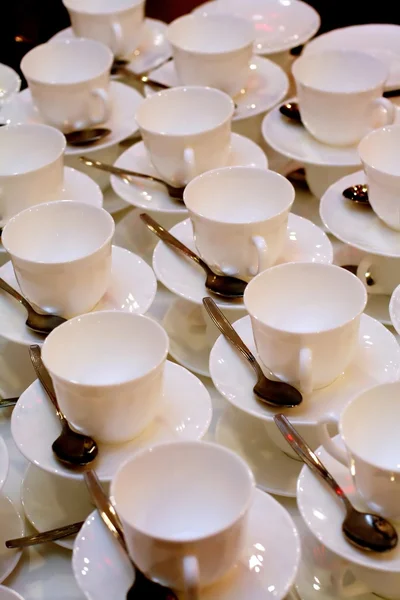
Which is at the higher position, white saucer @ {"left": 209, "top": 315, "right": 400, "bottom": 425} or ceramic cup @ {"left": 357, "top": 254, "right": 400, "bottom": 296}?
white saucer @ {"left": 209, "top": 315, "right": 400, "bottom": 425}

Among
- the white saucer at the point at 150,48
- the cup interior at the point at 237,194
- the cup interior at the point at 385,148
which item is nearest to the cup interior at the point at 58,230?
the cup interior at the point at 237,194

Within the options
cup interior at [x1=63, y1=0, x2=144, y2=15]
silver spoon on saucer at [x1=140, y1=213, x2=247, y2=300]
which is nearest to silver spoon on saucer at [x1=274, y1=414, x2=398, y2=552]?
silver spoon on saucer at [x1=140, y1=213, x2=247, y2=300]

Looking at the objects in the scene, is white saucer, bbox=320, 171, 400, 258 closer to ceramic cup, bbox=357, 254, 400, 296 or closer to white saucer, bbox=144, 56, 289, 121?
ceramic cup, bbox=357, 254, 400, 296

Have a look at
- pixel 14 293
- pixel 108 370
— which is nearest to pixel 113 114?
pixel 14 293

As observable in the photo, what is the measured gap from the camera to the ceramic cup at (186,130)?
3.04 feet

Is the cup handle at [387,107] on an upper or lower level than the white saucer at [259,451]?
upper

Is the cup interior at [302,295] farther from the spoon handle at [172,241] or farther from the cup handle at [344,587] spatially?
the cup handle at [344,587]

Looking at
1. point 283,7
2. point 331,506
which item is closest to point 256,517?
point 331,506

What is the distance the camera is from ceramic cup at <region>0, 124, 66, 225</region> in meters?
0.89

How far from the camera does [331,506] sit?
59 cm

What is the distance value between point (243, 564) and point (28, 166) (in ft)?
1.95

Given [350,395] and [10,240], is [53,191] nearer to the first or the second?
[10,240]

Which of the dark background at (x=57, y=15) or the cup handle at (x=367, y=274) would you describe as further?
the dark background at (x=57, y=15)

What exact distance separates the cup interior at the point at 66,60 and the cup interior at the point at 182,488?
0.72m
